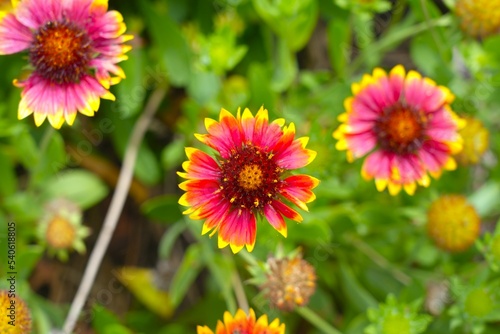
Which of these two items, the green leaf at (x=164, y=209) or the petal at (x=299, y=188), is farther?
the green leaf at (x=164, y=209)

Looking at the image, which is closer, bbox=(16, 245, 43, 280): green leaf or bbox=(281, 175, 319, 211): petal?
bbox=(281, 175, 319, 211): petal

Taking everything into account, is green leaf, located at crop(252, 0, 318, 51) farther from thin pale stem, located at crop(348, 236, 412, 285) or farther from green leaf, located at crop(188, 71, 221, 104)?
thin pale stem, located at crop(348, 236, 412, 285)

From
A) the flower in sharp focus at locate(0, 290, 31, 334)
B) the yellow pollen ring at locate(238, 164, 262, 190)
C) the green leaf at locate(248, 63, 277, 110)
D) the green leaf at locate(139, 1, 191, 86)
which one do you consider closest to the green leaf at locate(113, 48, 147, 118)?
the green leaf at locate(139, 1, 191, 86)

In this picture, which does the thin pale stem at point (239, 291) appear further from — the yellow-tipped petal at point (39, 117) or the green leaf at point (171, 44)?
the yellow-tipped petal at point (39, 117)

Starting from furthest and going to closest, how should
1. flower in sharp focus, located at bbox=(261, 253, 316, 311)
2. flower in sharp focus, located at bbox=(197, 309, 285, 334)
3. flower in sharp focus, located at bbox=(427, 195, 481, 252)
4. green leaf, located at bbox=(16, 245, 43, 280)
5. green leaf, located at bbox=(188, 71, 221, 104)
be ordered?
green leaf, located at bbox=(188, 71, 221, 104) < flower in sharp focus, located at bbox=(427, 195, 481, 252) < green leaf, located at bbox=(16, 245, 43, 280) < flower in sharp focus, located at bbox=(261, 253, 316, 311) < flower in sharp focus, located at bbox=(197, 309, 285, 334)

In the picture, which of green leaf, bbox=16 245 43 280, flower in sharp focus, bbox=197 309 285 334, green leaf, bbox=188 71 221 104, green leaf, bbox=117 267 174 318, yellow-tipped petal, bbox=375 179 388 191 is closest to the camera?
flower in sharp focus, bbox=197 309 285 334

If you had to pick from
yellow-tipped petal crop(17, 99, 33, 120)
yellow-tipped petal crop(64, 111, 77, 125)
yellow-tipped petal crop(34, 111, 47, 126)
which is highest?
yellow-tipped petal crop(17, 99, 33, 120)

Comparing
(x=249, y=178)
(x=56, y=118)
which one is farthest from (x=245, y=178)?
(x=56, y=118)

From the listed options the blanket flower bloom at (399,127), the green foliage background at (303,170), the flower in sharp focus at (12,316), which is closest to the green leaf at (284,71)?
the green foliage background at (303,170)
